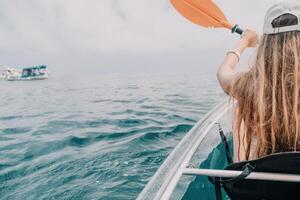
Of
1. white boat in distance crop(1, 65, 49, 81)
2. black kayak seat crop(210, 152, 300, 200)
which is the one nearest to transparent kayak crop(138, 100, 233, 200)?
black kayak seat crop(210, 152, 300, 200)

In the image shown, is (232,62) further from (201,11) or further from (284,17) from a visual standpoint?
(201,11)

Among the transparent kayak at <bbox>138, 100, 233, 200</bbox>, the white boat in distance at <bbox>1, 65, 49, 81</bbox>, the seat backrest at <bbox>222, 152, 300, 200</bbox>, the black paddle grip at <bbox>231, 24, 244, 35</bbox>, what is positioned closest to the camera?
the seat backrest at <bbox>222, 152, 300, 200</bbox>

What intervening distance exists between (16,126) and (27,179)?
4.13 m

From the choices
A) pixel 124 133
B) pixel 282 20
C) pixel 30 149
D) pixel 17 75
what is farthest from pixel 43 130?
pixel 17 75

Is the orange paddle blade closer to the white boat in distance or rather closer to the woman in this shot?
the woman

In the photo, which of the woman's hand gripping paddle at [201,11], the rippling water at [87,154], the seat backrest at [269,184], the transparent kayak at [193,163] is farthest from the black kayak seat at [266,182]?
the rippling water at [87,154]

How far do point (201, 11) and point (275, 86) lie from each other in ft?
5.54

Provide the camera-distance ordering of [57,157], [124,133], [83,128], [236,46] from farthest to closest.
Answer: [83,128] < [124,133] < [57,157] < [236,46]

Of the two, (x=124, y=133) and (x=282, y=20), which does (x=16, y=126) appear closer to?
(x=124, y=133)

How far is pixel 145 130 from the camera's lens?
5.55 meters

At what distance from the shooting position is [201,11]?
Result: 2.70 metres

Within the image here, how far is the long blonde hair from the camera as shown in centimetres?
119

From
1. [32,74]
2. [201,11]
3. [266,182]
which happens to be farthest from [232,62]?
[32,74]

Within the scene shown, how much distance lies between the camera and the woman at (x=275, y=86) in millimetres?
1193
